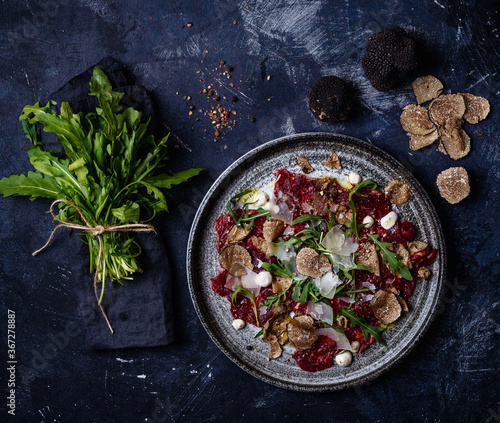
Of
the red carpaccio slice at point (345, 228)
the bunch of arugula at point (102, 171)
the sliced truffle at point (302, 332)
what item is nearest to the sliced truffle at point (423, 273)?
the red carpaccio slice at point (345, 228)

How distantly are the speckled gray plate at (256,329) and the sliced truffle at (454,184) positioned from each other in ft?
0.43

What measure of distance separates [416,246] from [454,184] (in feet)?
1.19

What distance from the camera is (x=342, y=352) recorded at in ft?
6.75

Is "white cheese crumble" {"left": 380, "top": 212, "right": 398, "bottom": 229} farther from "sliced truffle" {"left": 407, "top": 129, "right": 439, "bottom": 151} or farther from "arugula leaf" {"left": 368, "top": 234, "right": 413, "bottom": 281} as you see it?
"sliced truffle" {"left": 407, "top": 129, "right": 439, "bottom": 151}

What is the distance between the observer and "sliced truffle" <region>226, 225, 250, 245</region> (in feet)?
6.63

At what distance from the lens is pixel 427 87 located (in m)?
2.04

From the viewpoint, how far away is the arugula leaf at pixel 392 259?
193 cm

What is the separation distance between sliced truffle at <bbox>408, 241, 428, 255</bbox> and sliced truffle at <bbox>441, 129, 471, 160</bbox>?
46 centimetres

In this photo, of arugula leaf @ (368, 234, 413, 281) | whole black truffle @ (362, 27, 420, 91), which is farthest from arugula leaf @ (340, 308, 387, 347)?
whole black truffle @ (362, 27, 420, 91)

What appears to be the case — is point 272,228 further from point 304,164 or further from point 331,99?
point 331,99

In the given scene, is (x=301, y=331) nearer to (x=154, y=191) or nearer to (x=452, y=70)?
(x=154, y=191)

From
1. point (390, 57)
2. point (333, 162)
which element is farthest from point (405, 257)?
point (390, 57)

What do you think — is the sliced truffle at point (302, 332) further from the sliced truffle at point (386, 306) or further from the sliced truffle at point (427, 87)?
the sliced truffle at point (427, 87)

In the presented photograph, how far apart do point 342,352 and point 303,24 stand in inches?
65.1
